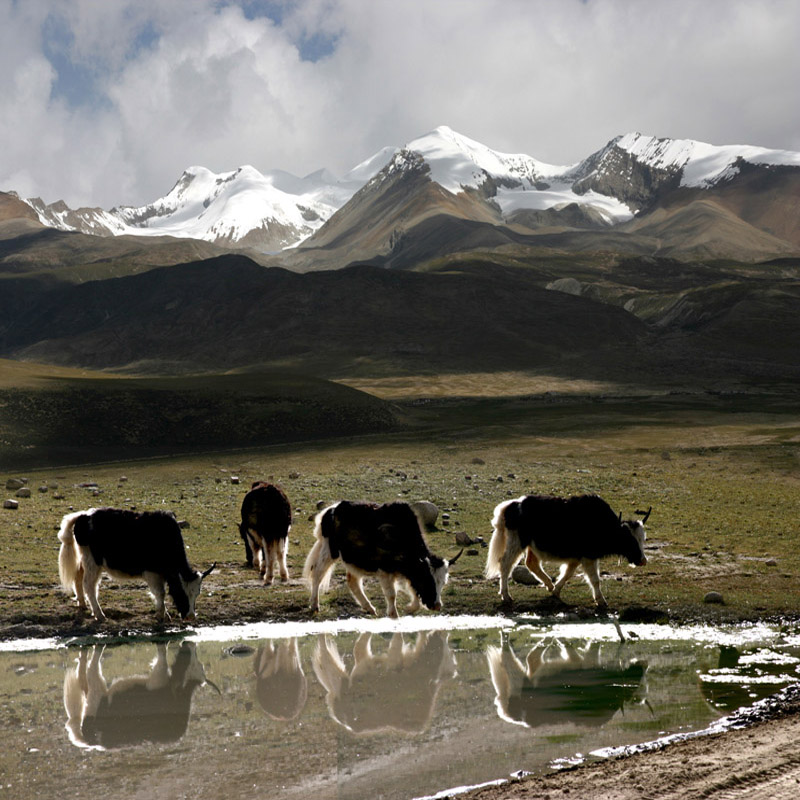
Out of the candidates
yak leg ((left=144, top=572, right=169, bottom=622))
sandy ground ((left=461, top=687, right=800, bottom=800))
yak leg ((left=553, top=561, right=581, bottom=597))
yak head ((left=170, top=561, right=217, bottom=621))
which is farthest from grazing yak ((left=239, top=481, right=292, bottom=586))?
sandy ground ((left=461, top=687, right=800, bottom=800))

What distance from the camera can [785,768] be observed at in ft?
29.7

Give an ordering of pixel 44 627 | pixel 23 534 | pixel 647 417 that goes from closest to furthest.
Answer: pixel 44 627, pixel 23 534, pixel 647 417

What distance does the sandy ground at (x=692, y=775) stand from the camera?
866cm

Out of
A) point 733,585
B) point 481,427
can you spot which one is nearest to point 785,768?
point 733,585

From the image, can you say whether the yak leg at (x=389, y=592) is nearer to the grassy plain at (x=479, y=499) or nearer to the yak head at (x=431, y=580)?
the yak head at (x=431, y=580)

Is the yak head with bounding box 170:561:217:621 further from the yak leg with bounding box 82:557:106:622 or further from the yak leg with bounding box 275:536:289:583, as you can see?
the yak leg with bounding box 275:536:289:583

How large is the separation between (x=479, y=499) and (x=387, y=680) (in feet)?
64.0

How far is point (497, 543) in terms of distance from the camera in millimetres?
17766

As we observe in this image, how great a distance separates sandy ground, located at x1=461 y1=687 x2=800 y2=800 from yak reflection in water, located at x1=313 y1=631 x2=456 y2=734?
2343 millimetres

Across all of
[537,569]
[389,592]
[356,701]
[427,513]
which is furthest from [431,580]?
[427,513]

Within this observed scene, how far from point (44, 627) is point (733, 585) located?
1319 cm

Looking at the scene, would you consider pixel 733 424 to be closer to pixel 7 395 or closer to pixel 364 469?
pixel 364 469

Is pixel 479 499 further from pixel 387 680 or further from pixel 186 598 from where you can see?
pixel 387 680

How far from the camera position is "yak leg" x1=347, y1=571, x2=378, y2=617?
1697cm
